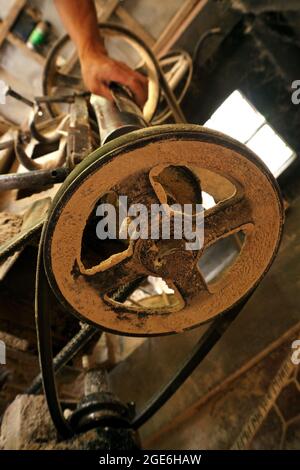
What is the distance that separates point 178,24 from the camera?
14.8 ft

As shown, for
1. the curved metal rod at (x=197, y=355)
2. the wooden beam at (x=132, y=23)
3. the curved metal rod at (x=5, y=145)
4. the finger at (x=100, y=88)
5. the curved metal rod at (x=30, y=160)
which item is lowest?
the curved metal rod at (x=5, y=145)

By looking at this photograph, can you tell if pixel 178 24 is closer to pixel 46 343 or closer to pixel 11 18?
pixel 11 18

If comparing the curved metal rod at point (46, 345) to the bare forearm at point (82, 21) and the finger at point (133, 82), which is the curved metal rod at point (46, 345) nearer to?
the finger at point (133, 82)

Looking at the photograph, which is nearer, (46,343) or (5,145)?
(46,343)

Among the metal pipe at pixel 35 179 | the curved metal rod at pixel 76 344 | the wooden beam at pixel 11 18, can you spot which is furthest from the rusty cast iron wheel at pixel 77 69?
the curved metal rod at pixel 76 344

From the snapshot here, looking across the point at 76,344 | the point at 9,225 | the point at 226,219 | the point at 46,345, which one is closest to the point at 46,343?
the point at 46,345

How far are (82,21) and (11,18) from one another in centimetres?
300

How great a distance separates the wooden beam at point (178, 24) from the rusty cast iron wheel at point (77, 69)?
415 mm

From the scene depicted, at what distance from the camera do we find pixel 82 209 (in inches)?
46.2

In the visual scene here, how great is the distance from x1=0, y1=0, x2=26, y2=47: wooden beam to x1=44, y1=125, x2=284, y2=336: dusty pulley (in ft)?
14.2

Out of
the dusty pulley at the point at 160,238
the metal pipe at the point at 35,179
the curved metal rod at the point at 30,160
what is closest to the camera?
the dusty pulley at the point at 160,238

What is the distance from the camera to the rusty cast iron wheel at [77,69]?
267cm

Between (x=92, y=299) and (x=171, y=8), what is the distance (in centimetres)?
447

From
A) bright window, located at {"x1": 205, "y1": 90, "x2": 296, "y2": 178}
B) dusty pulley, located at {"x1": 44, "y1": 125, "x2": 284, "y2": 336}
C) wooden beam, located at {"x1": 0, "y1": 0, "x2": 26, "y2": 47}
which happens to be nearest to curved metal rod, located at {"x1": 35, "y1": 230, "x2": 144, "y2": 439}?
dusty pulley, located at {"x1": 44, "y1": 125, "x2": 284, "y2": 336}
